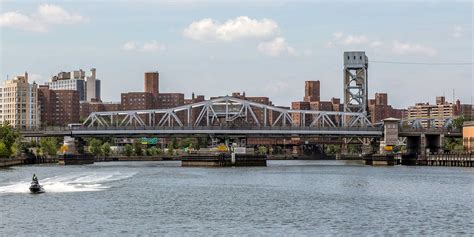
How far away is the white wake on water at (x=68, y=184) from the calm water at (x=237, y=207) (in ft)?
0.38

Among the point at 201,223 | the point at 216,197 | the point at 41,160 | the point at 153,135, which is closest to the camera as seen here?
the point at 201,223

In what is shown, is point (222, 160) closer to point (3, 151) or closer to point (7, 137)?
point (3, 151)

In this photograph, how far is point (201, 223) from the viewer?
62688 millimetres

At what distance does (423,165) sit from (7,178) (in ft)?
299

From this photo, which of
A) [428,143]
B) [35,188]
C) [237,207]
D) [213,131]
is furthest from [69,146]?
[237,207]

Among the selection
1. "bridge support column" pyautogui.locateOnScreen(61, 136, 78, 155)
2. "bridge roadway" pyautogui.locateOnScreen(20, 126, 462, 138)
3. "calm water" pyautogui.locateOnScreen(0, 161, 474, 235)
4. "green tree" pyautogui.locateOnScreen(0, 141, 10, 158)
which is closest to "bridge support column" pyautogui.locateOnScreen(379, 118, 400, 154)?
"bridge roadway" pyautogui.locateOnScreen(20, 126, 462, 138)

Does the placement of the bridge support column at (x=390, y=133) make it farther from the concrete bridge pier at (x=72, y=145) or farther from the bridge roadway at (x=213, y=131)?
the concrete bridge pier at (x=72, y=145)

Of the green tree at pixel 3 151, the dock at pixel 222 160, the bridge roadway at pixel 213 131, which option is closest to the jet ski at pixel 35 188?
the dock at pixel 222 160

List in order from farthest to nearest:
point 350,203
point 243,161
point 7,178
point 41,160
Answer: point 41,160, point 243,161, point 7,178, point 350,203

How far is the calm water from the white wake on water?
0.38ft

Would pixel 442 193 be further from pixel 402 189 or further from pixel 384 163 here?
pixel 384 163

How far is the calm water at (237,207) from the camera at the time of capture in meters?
59.8

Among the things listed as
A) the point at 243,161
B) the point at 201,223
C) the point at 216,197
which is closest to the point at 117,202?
the point at 216,197

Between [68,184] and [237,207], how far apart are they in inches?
1272
